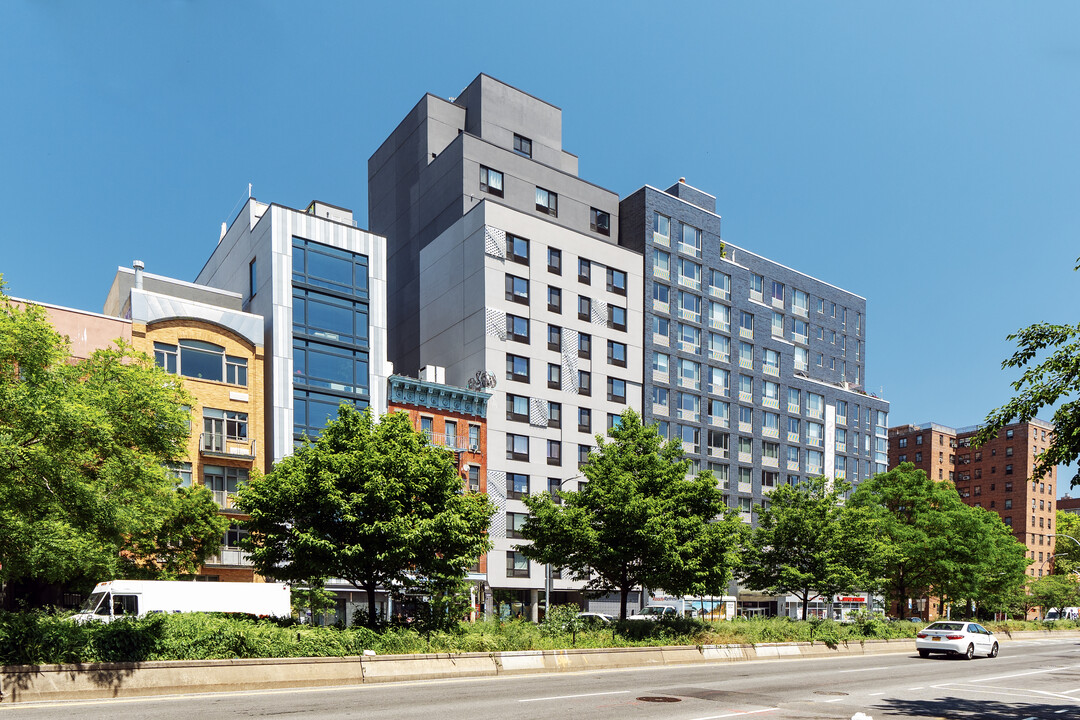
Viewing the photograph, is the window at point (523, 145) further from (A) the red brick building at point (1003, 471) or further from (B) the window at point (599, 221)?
(A) the red brick building at point (1003, 471)

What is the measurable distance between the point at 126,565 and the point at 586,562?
1810 centimetres

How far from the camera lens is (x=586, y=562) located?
110 ft

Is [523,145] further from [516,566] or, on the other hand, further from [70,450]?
[70,450]

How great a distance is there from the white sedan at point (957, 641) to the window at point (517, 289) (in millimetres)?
36274

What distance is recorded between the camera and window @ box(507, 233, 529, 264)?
63.1m

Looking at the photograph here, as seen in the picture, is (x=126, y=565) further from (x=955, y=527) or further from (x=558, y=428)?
(x=955, y=527)

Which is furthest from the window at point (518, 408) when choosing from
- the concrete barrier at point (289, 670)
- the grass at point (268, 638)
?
the concrete barrier at point (289, 670)

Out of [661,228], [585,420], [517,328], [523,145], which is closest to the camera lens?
[517,328]

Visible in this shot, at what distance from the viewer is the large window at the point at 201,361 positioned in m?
44.0

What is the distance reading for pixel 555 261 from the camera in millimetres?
65812

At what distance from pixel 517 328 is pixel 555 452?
9.86 meters

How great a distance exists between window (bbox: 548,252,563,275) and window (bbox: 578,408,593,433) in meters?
11.0

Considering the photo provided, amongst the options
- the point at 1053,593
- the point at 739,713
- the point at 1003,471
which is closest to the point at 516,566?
the point at 739,713

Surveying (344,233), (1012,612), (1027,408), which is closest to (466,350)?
(344,233)
